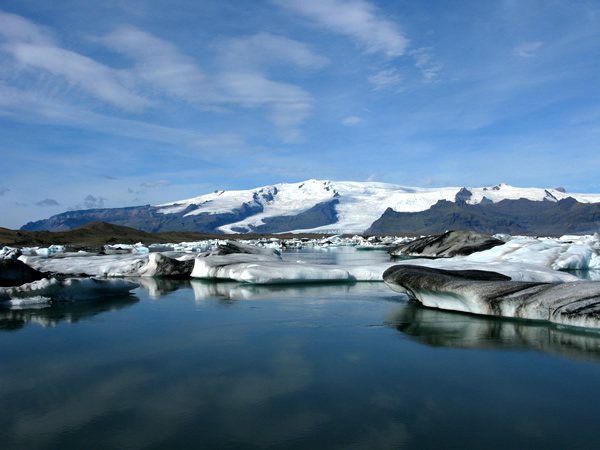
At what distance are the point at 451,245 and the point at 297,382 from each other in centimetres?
2288

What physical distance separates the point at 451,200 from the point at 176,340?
195124 mm

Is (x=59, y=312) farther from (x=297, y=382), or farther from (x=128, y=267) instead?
(x=128, y=267)

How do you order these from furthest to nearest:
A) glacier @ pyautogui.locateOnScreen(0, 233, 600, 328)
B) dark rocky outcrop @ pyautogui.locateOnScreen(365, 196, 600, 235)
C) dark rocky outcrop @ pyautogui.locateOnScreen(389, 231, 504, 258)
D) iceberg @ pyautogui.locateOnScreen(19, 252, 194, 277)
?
1. dark rocky outcrop @ pyautogui.locateOnScreen(365, 196, 600, 235)
2. dark rocky outcrop @ pyautogui.locateOnScreen(389, 231, 504, 258)
3. iceberg @ pyautogui.locateOnScreen(19, 252, 194, 277)
4. glacier @ pyautogui.locateOnScreen(0, 233, 600, 328)

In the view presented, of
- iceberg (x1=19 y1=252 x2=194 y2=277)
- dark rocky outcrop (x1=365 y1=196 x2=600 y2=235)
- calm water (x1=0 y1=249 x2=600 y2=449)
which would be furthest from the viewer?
dark rocky outcrop (x1=365 y1=196 x2=600 y2=235)

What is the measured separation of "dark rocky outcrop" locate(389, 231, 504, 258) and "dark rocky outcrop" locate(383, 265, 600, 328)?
1513 centimetres

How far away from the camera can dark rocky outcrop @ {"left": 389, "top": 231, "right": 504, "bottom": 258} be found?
75.9ft

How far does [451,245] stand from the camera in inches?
1005

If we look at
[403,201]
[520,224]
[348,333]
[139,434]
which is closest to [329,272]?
[348,333]

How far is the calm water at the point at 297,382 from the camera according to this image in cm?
320

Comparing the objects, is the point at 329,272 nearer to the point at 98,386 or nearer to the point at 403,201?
the point at 98,386

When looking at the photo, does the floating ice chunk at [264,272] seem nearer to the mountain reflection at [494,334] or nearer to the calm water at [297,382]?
the calm water at [297,382]

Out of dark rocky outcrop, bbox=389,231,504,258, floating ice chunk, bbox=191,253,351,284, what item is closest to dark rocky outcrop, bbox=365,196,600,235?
dark rocky outcrop, bbox=389,231,504,258

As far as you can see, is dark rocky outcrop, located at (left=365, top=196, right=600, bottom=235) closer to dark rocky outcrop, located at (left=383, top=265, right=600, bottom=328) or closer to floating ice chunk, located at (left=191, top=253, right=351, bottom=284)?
floating ice chunk, located at (left=191, top=253, right=351, bottom=284)

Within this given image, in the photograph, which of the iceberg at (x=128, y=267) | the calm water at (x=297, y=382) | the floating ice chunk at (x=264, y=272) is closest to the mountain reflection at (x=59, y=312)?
the calm water at (x=297, y=382)
